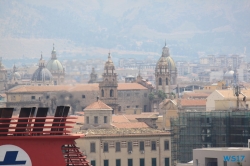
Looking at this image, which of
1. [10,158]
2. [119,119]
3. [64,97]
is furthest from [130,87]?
[10,158]

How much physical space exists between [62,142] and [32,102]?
141 m

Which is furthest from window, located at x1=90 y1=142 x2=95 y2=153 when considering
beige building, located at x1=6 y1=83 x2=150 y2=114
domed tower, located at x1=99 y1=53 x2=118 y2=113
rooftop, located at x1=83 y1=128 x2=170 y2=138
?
beige building, located at x1=6 y1=83 x2=150 y2=114

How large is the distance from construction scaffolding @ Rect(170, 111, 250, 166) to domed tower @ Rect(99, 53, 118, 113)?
3081 inches

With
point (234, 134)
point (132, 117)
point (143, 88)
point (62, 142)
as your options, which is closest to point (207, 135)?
point (234, 134)

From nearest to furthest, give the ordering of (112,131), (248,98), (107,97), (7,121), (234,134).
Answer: (7,121) < (234,134) < (248,98) < (112,131) < (107,97)

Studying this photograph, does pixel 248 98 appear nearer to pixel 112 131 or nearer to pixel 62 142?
pixel 112 131

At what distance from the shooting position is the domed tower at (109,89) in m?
152

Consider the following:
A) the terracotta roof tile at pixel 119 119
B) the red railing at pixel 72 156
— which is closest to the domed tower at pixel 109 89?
the terracotta roof tile at pixel 119 119

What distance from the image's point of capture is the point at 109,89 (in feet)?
513

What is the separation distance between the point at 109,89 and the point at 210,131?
89605mm

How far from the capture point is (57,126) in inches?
808

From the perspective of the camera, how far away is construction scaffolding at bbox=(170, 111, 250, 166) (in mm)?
64625

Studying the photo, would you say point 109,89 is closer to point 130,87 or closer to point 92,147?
point 130,87

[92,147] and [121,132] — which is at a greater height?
[121,132]
